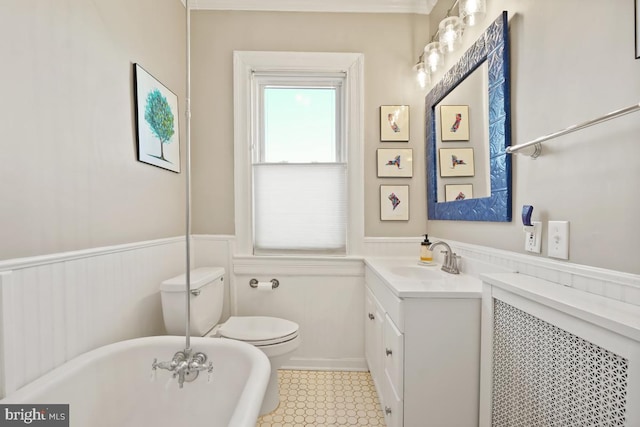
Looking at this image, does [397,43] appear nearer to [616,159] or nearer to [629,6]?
[629,6]

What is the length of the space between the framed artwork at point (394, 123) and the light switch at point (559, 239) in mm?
1316

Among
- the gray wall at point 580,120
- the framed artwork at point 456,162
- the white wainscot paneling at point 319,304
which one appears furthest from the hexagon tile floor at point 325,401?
the framed artwork at point 456,162

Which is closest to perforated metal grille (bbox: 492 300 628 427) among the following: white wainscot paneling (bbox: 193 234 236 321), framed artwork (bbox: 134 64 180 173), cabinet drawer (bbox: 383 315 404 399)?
cabinet drawer (bbox: 383 315 404 399)

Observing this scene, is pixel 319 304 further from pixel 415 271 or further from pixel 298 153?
pixel 298 153

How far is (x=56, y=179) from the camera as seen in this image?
1.06 m

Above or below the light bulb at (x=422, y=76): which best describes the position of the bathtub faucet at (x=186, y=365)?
below

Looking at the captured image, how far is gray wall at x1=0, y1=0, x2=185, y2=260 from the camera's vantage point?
0.92m

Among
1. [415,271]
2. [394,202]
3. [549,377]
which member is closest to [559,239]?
[549,377]

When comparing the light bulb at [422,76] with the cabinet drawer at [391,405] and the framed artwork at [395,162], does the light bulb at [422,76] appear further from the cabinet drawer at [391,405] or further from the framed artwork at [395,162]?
the cabinet drawer at [391,405]

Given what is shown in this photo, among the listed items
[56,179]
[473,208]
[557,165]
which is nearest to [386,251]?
[473,208]

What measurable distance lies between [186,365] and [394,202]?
1.64 metres

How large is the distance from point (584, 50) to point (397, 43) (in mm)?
1504

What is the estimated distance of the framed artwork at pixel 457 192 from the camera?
1.59 m

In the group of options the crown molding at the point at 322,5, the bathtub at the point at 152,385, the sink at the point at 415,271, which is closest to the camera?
the bathtub at the point at 152,385
